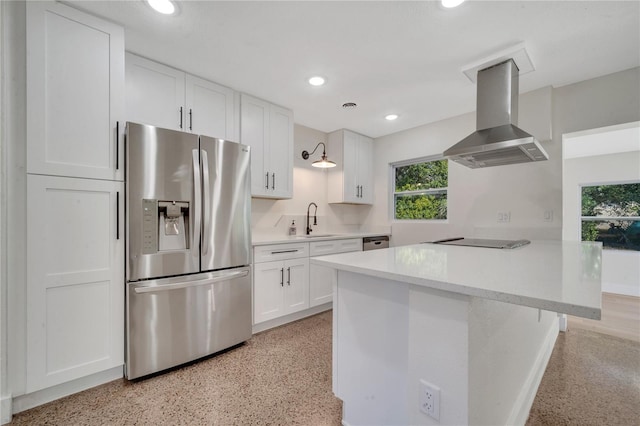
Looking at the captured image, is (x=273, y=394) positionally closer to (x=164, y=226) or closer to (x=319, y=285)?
(x=164, y=226)

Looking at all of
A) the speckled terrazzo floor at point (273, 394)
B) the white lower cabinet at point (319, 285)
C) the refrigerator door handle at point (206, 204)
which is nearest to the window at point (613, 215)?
the speckled terrazzo floor at point (273, 394)

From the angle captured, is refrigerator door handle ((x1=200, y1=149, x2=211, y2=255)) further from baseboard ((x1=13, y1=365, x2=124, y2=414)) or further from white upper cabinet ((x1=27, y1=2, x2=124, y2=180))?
baseboard ((x1=13, y1=365, x2=124, y2=414))

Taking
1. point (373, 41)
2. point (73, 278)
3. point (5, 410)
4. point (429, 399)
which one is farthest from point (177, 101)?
point (429, 399)

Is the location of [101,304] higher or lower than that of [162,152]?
lower

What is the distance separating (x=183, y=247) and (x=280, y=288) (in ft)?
3.52

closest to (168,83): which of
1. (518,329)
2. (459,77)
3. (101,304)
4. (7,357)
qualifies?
(101,304)

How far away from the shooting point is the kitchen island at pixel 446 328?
0.91 meters

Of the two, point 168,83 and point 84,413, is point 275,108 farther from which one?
point 84,413

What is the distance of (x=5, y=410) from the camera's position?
149 cm

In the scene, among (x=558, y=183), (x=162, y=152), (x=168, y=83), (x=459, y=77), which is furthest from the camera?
(x=558, y=183)

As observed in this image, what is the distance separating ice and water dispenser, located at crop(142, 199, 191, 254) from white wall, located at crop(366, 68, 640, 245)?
9.62ft

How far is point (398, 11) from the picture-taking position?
5.64 feet

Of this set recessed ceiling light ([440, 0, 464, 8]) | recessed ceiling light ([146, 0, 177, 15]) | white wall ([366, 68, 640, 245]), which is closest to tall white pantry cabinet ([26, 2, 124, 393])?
recessed ceiling light ([146, 0, 177, 15])

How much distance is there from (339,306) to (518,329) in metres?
0.98
